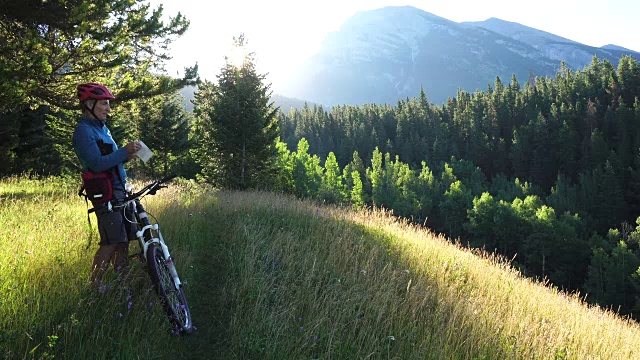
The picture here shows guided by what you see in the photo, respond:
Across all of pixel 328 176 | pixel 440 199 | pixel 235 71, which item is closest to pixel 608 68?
pixel 440 199

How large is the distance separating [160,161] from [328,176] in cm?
4387

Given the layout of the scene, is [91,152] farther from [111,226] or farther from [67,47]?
[67,47]

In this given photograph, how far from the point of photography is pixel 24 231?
462cm

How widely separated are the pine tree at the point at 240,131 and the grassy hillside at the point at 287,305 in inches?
630

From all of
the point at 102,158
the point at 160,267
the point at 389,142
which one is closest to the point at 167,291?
the point at 160,267

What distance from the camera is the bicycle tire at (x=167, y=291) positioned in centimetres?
352

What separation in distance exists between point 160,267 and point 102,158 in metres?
1.31

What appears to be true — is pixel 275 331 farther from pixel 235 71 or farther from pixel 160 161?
pixel 160 161

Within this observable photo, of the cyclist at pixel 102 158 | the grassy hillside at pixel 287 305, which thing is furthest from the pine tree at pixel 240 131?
the cyclist at pixel 102 158

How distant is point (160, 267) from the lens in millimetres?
3734

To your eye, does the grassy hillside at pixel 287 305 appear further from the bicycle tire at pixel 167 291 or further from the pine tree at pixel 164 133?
the pine tree at pixel 164 133

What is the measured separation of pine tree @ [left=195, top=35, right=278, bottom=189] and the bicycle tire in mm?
18941

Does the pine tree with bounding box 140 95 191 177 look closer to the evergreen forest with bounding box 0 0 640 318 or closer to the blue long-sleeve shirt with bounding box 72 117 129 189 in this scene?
the evergreen forest with bounding box 0 0 640 318

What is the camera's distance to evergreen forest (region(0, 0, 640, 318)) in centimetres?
936
